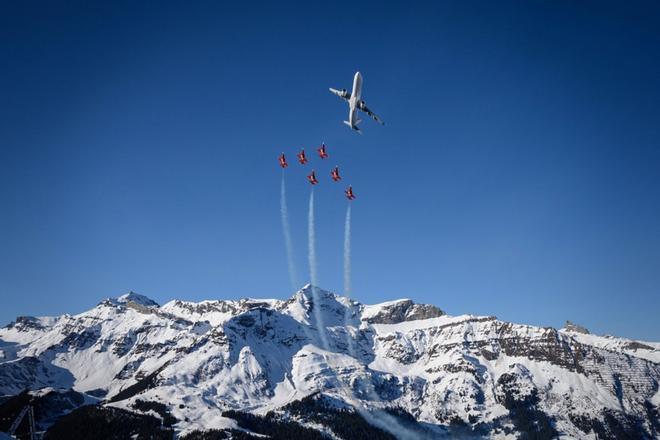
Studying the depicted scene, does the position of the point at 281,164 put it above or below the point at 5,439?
above

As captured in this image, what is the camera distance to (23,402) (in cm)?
15212

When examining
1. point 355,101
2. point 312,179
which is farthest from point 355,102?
point 312,179

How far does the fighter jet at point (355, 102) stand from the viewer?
423 feet

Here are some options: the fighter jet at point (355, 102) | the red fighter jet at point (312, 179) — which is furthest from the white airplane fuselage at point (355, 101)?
the red fighter jet at point (312, 179)

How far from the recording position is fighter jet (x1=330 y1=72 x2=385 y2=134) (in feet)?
423

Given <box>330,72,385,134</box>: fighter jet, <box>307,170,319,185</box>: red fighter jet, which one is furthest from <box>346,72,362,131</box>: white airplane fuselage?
<box>307,170,319,185</box>: red fighter jet

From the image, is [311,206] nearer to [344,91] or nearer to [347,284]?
[347,284]

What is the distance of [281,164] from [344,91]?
28.8 metres

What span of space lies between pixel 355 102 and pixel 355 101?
0.32 m

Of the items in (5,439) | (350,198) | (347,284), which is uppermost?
(350,198)

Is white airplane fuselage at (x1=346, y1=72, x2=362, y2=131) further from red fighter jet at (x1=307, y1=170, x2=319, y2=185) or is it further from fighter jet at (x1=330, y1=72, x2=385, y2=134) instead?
red fighter jet at (x1=307, y1=170, x2=319, y2=185)

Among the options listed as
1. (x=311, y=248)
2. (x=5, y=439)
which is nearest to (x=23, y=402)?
(x=5, y=439)

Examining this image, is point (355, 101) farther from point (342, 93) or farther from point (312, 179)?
point (312, 179)

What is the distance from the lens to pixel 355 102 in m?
132
